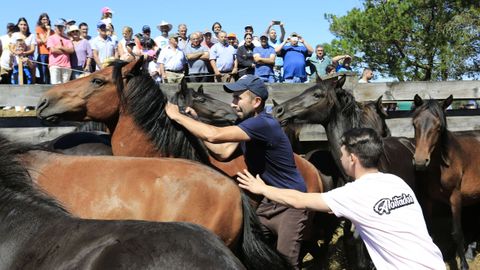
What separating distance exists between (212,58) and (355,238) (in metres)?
6.15

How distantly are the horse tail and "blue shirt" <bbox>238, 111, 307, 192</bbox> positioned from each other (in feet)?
1.90

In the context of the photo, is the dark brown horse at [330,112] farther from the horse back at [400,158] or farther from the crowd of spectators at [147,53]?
the crowd of spectators at [147,53]

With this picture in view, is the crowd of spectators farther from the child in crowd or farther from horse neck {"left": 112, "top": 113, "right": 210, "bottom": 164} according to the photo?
horse neck {"left": 112, "top": 113, "right": 210, "bottom": 164}

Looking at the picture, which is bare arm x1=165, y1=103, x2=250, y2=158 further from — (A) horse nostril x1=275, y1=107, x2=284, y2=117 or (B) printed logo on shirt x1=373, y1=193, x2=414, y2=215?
(A) horse nostril x1=275, y1=107, x2=284, y2=117

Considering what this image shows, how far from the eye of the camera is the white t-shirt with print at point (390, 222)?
11.6 ft

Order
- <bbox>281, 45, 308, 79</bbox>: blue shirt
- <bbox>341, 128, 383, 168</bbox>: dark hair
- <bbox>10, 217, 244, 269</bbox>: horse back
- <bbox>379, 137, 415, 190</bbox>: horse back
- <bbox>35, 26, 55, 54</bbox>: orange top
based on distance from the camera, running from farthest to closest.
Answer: <bbox>281, 45, 308, 79</bbox>: blue shirt, <bbox>35, 26, 55, 54</bbox>: orange top, <bbox>379, 137, 415, 190</bbox>: horse back, <bbox>341, 128, 383, 168</bbox>: dark hair, <bbox>10, 217, 244, 269</bbox>: horse back

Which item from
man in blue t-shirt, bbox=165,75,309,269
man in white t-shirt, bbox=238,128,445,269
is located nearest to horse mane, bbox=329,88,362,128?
man in blue t-shirt, bbox=165,75,309,269

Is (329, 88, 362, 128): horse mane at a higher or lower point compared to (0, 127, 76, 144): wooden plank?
higher

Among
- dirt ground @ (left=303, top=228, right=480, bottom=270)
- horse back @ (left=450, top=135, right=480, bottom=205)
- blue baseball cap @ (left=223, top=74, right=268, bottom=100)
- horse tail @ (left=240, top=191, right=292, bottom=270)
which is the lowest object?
dirt ground @ (left=303, top=228, right=480, bottom=270)

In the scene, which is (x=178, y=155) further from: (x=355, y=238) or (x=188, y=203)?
(x=355, y=238)

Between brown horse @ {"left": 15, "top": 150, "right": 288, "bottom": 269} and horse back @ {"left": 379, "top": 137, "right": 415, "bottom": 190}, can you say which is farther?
horse back @ {"left": 379, "top": 137, "right": 415, "bottom": 190}

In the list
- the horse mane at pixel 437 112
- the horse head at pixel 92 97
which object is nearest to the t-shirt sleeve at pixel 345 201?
the horse head at pixel 92 97

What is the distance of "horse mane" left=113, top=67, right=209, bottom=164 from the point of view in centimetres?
543

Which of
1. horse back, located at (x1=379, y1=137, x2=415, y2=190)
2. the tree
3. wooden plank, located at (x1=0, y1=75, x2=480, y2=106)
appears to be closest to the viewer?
horse back, located at (x1=379, y1=137, x2=415, y2=190)
